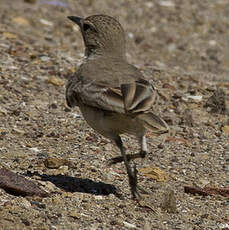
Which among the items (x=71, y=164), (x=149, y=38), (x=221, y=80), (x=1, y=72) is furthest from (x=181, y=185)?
(x=149, y=38)

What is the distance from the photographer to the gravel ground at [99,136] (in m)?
5.96

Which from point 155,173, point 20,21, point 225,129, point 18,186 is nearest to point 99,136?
point 155,173

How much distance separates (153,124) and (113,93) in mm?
434

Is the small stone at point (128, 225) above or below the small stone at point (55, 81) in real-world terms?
above

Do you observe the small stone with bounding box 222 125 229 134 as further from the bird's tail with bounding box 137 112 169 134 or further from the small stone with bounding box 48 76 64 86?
the bird's tail with bounding box 137 112 169 134

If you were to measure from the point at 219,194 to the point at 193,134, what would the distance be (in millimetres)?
1915

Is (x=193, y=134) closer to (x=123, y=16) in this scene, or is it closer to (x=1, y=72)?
(x=1, y=72)

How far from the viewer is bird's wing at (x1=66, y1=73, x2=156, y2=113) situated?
5.63 meters

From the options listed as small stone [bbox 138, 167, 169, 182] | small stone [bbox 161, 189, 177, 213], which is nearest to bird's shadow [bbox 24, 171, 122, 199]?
small stone [bbox 161, 189, 177, 213]

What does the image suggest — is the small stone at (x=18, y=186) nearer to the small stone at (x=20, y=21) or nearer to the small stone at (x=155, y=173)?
the small stone at (x=155, y=173)

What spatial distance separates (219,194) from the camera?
6.83m

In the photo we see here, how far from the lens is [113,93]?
19.1 ft

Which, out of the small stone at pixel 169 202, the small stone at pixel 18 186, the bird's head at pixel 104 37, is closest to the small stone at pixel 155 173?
the small stone at pixel 169 202

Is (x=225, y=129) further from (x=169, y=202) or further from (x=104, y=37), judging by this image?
(x=169, y=202)
